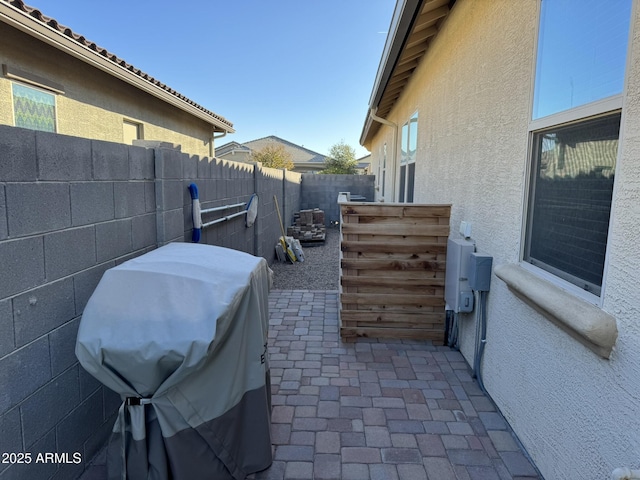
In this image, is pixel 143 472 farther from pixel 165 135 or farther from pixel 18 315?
pixel 165 135

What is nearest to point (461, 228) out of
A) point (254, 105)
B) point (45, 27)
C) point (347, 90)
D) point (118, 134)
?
point (45, 27)

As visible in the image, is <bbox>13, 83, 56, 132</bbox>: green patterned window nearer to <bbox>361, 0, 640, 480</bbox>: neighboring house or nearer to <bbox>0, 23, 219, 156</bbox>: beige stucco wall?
<bbox>0, 23, 219, 156</bbox>: beige stucco wall

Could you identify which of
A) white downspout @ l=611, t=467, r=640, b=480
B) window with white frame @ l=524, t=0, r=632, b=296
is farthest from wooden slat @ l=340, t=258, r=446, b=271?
white downspout @ l=611, t=467, r=640, b=480

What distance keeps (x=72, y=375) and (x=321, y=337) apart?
2.60 meters

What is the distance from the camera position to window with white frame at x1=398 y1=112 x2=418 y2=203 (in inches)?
262

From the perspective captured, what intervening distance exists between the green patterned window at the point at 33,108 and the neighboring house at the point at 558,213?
4607 mm

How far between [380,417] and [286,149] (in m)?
37.1

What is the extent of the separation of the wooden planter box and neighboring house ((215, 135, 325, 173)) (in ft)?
79.7

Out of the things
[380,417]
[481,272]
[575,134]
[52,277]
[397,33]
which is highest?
[397,33]

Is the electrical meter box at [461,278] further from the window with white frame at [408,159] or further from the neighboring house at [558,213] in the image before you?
the window with white frame at [408,159]

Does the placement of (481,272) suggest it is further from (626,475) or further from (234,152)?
(234,152)

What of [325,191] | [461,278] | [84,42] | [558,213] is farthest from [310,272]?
[325,191]

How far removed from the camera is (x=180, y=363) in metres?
1.67

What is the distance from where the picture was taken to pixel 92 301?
1754 mm
